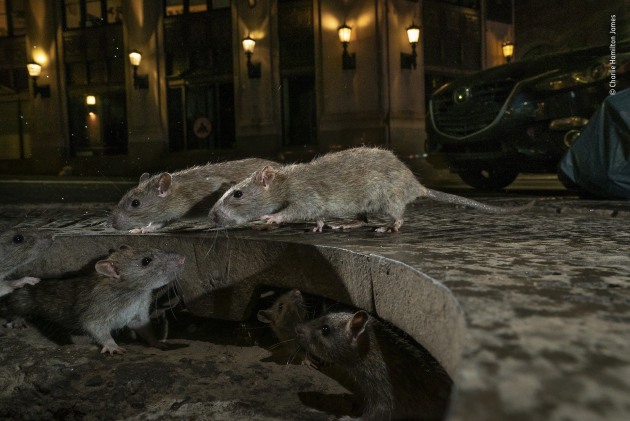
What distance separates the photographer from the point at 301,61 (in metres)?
18.2

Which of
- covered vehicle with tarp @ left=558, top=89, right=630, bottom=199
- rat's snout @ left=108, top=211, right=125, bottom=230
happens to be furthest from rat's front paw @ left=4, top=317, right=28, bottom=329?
covered vehicle with tarp @ left=558, top=89, right=630, bottom=199

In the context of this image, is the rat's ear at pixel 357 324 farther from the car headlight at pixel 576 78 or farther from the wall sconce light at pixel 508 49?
the wall sconce light at pixel 508 49

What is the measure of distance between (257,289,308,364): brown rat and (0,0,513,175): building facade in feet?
45.0

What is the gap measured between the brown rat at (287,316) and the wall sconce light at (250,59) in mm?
15751

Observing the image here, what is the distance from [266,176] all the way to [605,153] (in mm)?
3400

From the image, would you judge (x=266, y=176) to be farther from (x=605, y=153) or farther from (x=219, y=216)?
(x=605, y=153)

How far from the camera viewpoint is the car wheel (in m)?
8.20

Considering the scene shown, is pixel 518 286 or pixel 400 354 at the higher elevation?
pixel 518 286

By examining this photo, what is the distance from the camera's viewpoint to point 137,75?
763 inches

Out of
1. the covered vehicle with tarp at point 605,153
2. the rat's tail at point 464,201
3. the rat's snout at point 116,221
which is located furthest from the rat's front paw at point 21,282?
the covered vehicle with tarp at point 605,153

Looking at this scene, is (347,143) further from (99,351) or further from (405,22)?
(99,351)

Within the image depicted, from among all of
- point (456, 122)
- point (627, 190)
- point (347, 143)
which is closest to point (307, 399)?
point (627, 190)

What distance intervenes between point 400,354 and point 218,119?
17866 millimetres

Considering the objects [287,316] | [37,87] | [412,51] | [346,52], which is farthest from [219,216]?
[37,87]
